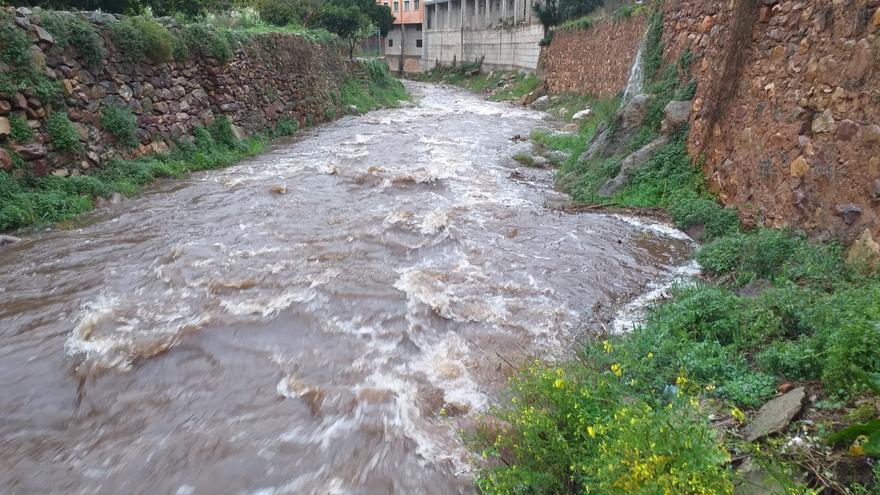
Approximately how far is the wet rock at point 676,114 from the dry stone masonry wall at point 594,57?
16.7 feet

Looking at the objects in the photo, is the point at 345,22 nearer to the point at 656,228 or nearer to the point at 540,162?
the point at 540,162

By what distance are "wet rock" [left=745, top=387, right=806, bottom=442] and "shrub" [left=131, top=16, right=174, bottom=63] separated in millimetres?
10892

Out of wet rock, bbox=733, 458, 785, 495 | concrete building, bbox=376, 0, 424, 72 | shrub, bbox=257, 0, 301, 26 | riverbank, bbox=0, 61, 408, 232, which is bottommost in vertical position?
wet rock, bbox=733, 458, 785, 495

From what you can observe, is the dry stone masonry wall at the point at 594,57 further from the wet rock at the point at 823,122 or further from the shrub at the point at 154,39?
the shrub at the point at 154,39

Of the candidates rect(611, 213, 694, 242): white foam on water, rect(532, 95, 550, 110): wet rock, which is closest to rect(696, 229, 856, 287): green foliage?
rect(611, 213, 694, 242): white foam on water

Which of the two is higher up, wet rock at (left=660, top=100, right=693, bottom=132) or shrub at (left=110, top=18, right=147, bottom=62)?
→ shrub at (left=110, top=18, right=147, bottom=62)

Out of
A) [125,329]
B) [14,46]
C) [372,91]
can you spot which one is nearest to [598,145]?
[125,329]

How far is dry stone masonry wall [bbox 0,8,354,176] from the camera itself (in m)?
7.65

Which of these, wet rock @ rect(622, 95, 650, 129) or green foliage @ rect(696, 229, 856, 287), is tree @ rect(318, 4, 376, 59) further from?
green foliage @ rect(696, 229, 856, 287)

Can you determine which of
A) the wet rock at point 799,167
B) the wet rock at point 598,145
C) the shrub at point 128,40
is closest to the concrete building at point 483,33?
the wet rock at point 598,145

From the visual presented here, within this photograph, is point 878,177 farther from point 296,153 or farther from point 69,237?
point 296,153

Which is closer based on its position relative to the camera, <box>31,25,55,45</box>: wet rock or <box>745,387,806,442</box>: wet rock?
<box>745,387,806,442</box>: wet rock

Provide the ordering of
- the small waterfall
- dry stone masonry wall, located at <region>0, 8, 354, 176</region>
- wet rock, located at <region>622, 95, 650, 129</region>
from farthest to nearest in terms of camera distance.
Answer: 1. the small waterfall
2. wet rock, located at <region>622, 95, 650, 129</region>
3. dry stone masonry wall, located at <region>0, 8, 354, 176</region>

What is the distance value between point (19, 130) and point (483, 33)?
109 feet
